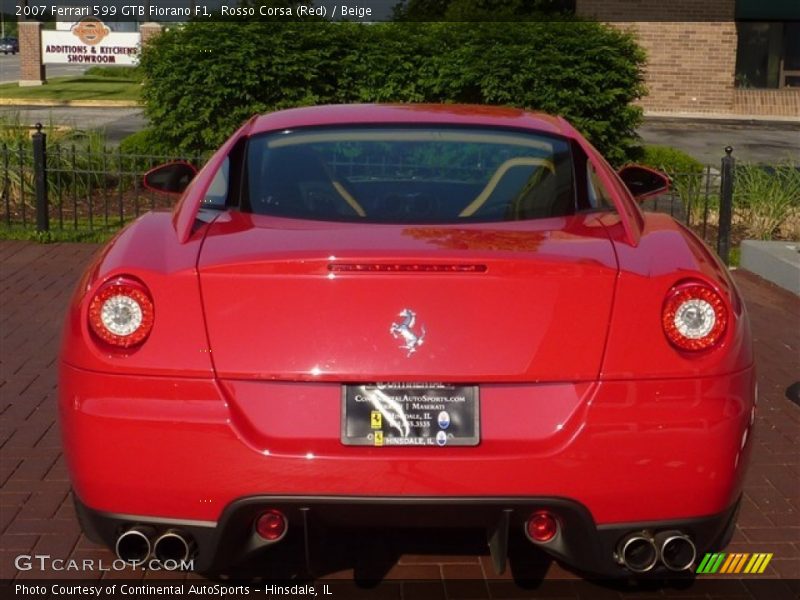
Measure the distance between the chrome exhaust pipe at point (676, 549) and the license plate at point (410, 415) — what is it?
0.61 m

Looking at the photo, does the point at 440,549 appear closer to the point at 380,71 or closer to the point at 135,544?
the point at 135,544

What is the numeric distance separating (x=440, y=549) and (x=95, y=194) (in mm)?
10083

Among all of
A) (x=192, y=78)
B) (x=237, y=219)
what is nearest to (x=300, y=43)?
(x=192, y=78)

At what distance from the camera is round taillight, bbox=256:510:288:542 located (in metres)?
3.34

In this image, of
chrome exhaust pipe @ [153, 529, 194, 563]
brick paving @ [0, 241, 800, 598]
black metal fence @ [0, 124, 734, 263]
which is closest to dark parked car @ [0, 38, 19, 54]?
black metal fence @ [0, 124, 734, 263]

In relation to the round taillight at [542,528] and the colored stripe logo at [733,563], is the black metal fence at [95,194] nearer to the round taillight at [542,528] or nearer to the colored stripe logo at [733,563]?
the colored stripe logo at [733,563]

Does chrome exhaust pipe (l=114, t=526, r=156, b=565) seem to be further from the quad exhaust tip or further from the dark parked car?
the dark parked car

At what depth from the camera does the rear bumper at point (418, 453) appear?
3.22 metres

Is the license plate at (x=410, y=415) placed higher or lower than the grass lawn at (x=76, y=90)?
higher

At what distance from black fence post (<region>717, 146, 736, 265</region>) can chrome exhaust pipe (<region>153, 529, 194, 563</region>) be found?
8.15 m

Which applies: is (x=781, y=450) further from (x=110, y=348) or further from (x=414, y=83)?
(x=414, y=83)

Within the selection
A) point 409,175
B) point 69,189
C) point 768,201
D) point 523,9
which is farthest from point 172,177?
point 523,9

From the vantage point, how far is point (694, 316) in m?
3.42

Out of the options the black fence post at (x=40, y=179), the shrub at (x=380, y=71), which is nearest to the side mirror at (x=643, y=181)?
the black fence post at (x=40, y=179)
